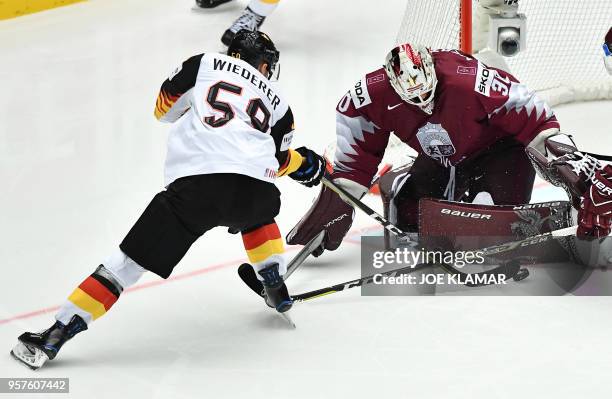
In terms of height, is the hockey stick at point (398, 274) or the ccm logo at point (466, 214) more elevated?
the ccm logo at point (466, 214)

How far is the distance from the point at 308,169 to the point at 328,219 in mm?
384

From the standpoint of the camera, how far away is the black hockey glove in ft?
11.5

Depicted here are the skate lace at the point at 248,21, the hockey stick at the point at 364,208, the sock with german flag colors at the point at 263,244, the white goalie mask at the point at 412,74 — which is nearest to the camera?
the sock with german flag colors at the point at 263,244

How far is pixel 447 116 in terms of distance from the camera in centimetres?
361

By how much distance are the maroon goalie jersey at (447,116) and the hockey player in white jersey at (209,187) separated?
464mm

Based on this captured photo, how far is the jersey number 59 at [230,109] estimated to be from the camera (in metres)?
3.12

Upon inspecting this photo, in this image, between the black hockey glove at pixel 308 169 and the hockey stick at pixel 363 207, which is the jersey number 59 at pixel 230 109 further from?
the hockey stick at pixel 363 207

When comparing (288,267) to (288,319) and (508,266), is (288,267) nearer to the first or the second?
(288,319)

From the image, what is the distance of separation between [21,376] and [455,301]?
4.24 ft

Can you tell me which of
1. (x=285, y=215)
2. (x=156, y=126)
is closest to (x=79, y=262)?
(x=285, y=215)

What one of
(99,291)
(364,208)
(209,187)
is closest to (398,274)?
(364,208)

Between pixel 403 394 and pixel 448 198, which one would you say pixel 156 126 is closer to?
pixel 448 198

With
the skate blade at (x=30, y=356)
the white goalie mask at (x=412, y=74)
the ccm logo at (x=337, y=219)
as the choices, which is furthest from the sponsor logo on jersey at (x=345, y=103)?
the skate blade at (x=30, y=356)

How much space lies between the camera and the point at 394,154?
464 centimetres
